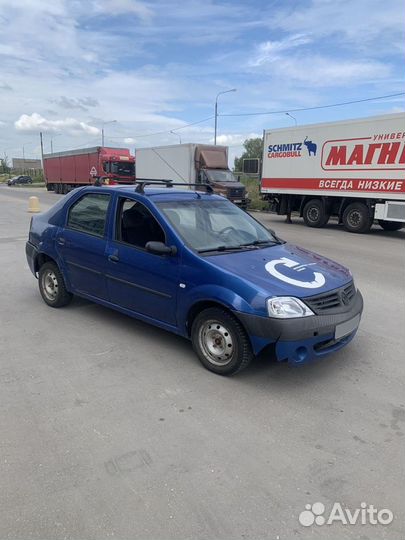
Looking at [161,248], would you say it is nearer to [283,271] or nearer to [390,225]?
[283,271]

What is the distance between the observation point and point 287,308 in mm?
3518

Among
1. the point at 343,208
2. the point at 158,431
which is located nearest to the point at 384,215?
the point at 343,208

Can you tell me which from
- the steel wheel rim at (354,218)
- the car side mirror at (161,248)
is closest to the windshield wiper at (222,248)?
the car side mirror at (161,248)

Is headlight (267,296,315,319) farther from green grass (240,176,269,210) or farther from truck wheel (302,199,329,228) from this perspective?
green grass (240,176,269,210)

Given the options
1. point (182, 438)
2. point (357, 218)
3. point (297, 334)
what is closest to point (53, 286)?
point (182, 438)

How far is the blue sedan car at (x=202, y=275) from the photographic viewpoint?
141 inches

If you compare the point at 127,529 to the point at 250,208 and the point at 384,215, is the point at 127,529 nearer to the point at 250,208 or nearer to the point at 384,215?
the point at 384,215

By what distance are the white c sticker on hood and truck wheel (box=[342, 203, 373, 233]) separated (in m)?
11.5

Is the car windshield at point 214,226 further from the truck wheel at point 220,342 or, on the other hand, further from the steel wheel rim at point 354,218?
the steel wheel rim at point 354,218

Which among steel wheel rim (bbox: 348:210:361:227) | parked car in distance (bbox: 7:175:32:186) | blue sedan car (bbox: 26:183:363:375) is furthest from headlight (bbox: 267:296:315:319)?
parked car in distance (bbox: 7:175:32:186)

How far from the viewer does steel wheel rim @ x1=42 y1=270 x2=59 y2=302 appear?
5727 mm

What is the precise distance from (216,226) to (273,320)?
1521 mm

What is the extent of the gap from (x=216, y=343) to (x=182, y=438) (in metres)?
1.05

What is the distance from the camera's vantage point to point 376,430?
3.16 metres
